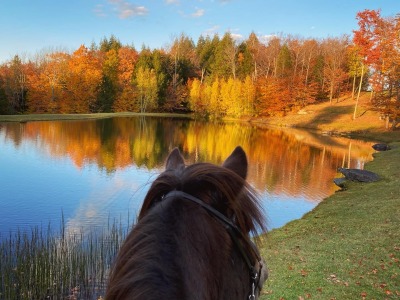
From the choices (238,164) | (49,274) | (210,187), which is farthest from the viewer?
(49,274)

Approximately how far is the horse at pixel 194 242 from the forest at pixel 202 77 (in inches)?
1736

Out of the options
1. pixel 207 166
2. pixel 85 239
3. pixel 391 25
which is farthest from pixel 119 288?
pixel 391 25

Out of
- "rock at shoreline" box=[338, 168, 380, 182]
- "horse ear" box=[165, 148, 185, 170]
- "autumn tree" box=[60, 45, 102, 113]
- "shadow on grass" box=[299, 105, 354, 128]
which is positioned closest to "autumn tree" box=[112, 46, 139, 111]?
"autumn tree" box=[60, 45, 102, 113]

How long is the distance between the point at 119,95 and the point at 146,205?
6389 cm

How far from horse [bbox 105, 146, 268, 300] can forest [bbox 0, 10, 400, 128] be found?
44089 millimetres

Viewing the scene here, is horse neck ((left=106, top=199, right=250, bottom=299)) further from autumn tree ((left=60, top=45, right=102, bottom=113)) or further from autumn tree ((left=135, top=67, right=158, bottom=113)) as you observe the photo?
autumn tree ((left=135, top=67, right=158, bottom=113))

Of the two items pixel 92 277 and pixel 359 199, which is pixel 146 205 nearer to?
pixel 92 277

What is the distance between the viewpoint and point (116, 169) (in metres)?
19.5

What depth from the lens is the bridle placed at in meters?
1.12

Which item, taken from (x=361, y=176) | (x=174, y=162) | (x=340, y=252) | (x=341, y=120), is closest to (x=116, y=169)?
(x=361, y=176)

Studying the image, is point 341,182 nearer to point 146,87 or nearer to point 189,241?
point 189,241

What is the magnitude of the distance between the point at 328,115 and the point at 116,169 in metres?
40.3

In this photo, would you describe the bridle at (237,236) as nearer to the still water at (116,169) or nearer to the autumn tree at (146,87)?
the still water at (116,169)

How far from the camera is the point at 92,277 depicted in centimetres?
754
